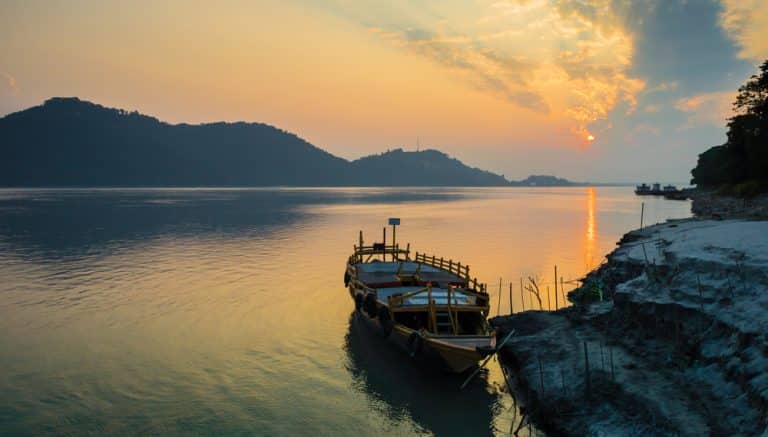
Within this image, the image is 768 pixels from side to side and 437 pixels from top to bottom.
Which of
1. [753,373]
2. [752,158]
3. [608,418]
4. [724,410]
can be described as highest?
[752,158]

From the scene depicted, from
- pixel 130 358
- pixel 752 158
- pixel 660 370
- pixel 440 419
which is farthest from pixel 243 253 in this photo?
pixel 752 158

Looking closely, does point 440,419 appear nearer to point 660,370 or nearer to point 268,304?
point 660,370

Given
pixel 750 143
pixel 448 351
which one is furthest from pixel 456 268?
pixel 750 143

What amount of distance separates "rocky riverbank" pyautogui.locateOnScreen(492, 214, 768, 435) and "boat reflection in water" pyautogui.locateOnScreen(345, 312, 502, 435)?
1744mm

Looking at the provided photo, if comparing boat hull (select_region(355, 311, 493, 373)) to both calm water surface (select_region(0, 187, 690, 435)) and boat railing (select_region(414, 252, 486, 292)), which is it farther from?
boat railing (select_region(414, 252, 486, 292))

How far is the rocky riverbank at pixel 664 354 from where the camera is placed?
12.5 meters

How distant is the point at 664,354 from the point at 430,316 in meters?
8.70

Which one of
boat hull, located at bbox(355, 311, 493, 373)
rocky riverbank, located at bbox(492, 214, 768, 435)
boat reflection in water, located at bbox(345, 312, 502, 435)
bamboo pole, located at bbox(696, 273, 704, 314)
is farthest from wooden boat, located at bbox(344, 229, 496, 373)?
bamboo pole, located at bbox(696, 273, 704, 314)

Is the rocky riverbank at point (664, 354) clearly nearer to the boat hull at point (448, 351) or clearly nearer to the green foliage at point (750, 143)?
the boat hull at point (448, 351)

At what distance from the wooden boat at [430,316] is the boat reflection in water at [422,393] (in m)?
1.00

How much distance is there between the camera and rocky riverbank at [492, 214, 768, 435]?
12500 mm

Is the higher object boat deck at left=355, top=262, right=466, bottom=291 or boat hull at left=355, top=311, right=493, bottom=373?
boat deck at left=355, top=262, right=466, bottom=291

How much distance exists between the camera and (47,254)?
47750 mm

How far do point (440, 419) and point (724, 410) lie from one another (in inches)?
324
